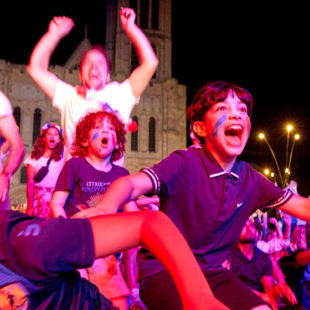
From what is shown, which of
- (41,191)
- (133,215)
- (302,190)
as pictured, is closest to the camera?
(133,215)

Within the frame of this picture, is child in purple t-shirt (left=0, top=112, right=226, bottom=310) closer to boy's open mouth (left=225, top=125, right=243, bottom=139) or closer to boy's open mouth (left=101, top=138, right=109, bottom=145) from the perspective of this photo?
boy's open mouth (left=225, top=125, right=243, bottom=139)

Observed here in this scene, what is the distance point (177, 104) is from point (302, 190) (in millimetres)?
16226

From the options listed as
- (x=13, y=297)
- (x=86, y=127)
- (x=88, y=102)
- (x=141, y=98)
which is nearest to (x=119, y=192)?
(x=13, y=297)

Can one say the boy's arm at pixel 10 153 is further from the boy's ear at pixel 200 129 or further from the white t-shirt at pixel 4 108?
the boy's ear at pixel 200 129

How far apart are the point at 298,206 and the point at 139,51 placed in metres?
2.31

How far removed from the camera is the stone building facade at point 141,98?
39.0 meters

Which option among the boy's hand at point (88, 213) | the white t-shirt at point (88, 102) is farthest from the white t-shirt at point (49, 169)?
the boy's hand at point (88, 213)

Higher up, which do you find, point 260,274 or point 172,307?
point 172,307

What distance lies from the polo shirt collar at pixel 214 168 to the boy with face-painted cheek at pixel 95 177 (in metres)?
0.94

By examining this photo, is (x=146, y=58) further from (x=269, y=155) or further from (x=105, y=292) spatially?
(x=269, y=155)

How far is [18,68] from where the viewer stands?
4028cm

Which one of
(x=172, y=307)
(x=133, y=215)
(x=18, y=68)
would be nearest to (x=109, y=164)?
(x=172, y=307)

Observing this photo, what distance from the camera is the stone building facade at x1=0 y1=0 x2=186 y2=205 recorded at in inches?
1535

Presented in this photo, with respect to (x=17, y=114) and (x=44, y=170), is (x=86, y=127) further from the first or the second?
(x=17, y=114)
